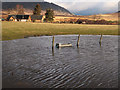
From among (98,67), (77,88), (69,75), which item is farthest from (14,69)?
(98,67)

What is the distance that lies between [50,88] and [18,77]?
15.5 feet

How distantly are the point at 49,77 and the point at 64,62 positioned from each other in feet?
25.5

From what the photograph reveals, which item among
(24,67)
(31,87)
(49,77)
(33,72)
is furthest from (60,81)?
(24,67)

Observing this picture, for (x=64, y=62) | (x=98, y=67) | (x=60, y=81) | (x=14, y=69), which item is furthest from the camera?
(x=64, y=62)

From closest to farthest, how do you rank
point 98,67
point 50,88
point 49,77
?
point 50,88 → point 49,77 → point 98,67

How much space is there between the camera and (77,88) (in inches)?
640

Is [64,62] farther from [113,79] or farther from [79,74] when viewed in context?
[113,79]

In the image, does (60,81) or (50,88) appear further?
(60,81)

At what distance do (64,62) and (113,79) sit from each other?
31.2 ft

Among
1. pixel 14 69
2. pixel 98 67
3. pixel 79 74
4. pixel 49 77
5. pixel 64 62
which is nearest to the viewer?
pixel 49 77

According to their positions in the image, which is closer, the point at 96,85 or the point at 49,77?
the point at 96,85

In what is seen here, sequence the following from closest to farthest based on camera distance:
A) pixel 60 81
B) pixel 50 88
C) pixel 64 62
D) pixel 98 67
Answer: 1. pixel 50 88
2. pixel 60 81
3. pixel 98 67
4. pixel 64 62

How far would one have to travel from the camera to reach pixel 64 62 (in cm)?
2688

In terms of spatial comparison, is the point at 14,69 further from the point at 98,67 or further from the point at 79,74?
the point at 98,67
